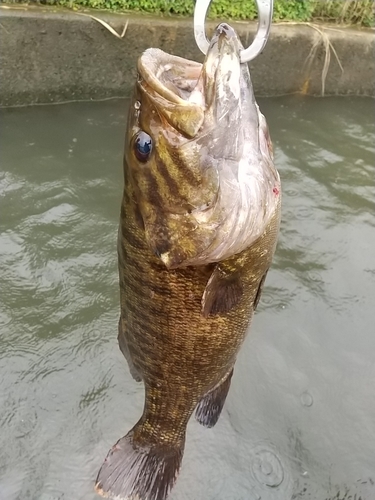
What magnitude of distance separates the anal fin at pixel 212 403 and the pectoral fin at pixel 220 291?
0.57 m

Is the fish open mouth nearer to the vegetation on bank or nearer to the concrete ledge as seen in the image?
the concrete ledge

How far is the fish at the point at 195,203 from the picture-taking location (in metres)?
1.38

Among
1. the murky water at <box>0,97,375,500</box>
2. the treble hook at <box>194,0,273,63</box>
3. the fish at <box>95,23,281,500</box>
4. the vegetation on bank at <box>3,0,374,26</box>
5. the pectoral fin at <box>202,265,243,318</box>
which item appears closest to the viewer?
the treble hook at <box>194,0,273,63</box>

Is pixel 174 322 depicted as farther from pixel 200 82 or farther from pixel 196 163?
pixel 200 82

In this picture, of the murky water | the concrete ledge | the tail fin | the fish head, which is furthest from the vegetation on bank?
the tail fin

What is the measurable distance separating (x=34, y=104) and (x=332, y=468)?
423 centimetres

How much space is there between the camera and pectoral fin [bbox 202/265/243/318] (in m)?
1.51

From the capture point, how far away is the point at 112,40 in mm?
5215

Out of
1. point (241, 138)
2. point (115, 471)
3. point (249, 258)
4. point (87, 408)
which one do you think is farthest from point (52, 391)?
point (241, 138)

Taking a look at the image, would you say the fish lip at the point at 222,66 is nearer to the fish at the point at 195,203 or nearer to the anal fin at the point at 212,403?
the fish at the point at 195,203

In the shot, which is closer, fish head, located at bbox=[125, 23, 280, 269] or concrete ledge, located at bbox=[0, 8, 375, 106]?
fish head, located at bbox=[125, 23, 280, 269]

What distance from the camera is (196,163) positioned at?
1.42 metres

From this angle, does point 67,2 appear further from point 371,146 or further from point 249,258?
point 249,258

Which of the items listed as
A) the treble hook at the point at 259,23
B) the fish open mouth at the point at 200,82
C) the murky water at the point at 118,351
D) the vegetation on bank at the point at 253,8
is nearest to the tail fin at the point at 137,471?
the murky water at the point at 118,351
